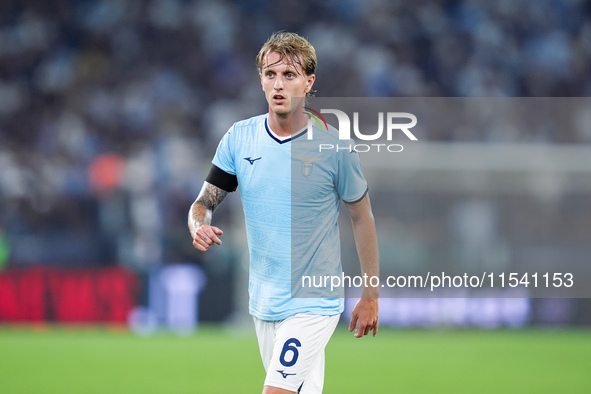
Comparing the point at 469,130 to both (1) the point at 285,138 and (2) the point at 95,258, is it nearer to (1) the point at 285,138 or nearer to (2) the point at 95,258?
(2) the point at 95,258

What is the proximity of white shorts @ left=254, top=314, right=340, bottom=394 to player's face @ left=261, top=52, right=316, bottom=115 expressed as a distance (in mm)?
987

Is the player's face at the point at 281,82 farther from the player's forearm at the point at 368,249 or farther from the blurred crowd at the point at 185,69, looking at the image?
the blurred crowd at the point at 185,69

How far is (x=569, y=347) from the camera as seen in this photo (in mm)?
10758

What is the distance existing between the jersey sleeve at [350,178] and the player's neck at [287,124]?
25 centimetres

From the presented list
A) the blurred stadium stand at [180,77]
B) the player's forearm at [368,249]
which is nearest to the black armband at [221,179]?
the player's forearm at [368,249]

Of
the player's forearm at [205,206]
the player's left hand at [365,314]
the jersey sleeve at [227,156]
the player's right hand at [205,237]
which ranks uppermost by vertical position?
the jersey sleeve at [227,156]

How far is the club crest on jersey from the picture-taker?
397 centimetres

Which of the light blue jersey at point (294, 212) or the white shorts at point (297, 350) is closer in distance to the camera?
the white shorts at point (297, 350)

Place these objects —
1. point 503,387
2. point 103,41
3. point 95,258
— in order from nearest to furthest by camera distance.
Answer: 1. point 503,387
2. point 95,258
3. point 103,41

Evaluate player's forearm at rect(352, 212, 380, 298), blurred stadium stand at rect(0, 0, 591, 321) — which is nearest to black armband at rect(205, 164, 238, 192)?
player's forearm at rect(352, 212, 380, 298)

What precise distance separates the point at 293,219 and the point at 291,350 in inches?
23.9

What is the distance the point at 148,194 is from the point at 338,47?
18.5ft

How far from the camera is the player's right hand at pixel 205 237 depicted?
366 centimetres

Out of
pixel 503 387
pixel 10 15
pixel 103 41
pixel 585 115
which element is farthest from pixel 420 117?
pixel 10 15
